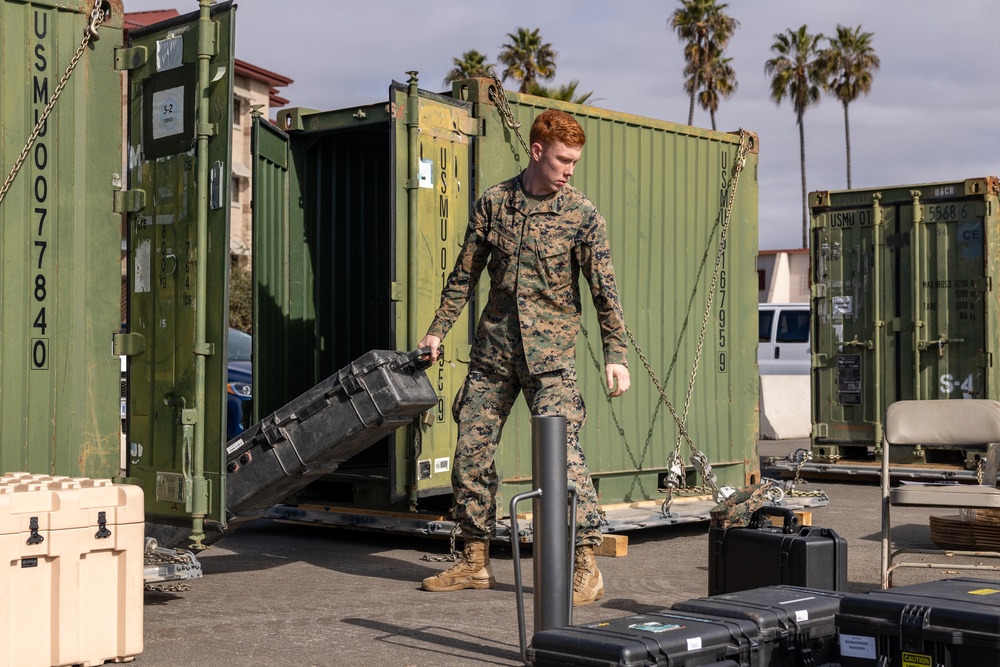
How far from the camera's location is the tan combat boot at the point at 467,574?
598 cm

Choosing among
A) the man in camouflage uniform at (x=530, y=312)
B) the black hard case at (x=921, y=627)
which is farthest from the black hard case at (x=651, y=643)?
the man in camouflage uniform at (x=530, y=312)

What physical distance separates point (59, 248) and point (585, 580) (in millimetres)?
2793

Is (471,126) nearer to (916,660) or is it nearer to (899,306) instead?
(916,660)

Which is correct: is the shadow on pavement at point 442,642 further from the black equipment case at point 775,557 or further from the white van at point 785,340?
the white van at point 785,340

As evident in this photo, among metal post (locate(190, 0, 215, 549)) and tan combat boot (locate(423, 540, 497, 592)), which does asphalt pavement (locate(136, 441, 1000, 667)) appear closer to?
tan combat boot (locate(423, 540, 497, 592))

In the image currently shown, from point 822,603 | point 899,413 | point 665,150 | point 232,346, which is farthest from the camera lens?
point 232,346

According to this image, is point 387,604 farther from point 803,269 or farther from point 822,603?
point 803,269

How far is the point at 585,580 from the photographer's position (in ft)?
18.6

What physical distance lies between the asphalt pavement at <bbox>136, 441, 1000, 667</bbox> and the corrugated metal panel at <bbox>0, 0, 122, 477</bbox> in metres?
0.90

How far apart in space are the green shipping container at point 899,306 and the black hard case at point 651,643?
8517 mm

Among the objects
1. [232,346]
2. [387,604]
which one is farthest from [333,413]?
[232,346]

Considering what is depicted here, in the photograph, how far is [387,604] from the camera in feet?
18.7

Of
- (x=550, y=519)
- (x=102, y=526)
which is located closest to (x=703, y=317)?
(x=550, y=519)

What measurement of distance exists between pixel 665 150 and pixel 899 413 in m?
2.74
